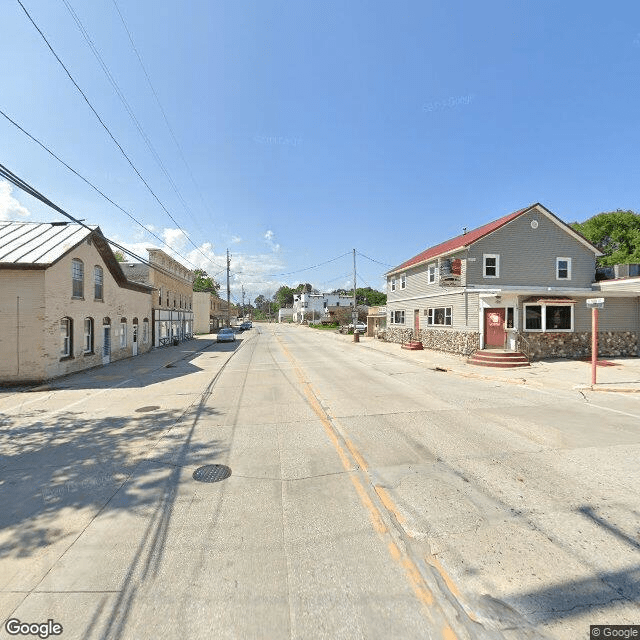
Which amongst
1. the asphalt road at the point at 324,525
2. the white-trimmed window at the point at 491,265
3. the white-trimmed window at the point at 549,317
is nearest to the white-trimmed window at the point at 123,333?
the asphalt road at the point at 324,525

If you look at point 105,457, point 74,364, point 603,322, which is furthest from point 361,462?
point 603,322

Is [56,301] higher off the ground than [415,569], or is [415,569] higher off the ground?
[56,301]

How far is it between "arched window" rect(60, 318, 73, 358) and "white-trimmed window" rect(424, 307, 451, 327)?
21269mm

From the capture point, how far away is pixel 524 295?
1834 centimetres

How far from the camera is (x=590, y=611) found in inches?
110

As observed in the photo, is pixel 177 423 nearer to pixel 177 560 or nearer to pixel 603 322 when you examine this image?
pixel 177 560

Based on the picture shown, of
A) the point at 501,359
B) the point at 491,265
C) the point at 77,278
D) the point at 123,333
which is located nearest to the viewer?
the point at 77,278

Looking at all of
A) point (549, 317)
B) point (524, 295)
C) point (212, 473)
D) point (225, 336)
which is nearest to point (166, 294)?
point (225, 336)

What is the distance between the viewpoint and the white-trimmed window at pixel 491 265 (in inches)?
835

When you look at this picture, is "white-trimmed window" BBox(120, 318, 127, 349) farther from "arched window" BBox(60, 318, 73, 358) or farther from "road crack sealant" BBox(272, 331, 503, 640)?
"road crack sealant" BBox(272, 331, 503, 640)

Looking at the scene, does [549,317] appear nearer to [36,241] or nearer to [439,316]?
[439,316]

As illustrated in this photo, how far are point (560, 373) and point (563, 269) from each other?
11014mm

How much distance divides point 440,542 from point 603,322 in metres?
22.0

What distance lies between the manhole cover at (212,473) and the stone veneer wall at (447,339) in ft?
→ 57.2
